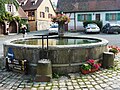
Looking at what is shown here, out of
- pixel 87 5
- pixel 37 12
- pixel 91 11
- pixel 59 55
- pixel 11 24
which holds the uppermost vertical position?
pixel 87 5

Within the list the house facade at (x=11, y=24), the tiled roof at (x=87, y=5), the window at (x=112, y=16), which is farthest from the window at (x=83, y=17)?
the house facade at (x=11, y=24)

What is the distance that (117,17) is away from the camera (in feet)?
95.8

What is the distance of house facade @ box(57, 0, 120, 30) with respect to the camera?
29.4 m

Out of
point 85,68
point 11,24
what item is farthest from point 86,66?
point 11,24

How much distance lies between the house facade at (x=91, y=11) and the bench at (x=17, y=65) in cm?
2432

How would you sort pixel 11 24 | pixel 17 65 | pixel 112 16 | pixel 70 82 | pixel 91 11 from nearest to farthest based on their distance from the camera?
pixel 70 82 < pixel 17 65 < pixel 112 16 < pixel 91 11 < pixel 11 24

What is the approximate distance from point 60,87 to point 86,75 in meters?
1.36

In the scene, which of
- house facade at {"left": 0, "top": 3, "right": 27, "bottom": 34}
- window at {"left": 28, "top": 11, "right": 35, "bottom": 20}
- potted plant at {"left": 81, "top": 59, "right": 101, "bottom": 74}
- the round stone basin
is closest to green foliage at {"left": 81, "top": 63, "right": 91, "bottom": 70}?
potted plant at {"left": 81, "top": 59, "right": 101, "bottom": 74}

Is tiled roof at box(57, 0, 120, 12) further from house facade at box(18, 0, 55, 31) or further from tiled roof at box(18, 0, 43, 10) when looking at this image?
tiled roof at box(18, 0, 43, 10)

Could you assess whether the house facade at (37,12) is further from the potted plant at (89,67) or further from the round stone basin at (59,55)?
the potted plant at (89,67)

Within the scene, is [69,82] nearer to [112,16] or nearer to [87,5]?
[112,16]

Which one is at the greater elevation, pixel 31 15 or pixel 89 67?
pixel 31 15

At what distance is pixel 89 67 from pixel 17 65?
2.55 m

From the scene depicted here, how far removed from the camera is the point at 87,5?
101ft
